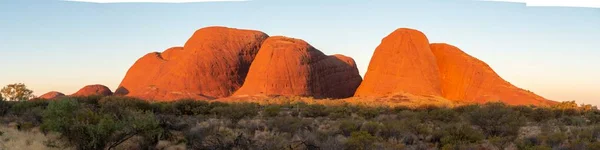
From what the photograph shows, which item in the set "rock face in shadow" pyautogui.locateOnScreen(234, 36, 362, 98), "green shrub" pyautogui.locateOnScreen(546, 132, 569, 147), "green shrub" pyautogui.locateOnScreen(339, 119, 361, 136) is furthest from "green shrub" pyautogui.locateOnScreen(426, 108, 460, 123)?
"rock face in shadow" pyautogui.locateOnScreen(234, 36, 362, 98)

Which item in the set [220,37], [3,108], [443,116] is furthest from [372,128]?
[220,37]

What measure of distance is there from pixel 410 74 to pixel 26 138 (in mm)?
42735

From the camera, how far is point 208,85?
61219mm

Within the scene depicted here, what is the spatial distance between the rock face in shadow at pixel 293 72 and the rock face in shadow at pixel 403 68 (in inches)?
203

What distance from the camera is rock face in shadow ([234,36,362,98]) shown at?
54.8m

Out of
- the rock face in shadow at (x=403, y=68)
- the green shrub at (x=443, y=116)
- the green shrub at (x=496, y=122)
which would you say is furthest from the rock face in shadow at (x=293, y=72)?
the green shrub at (x=496, y=122)

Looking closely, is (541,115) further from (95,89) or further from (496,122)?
(95,89)

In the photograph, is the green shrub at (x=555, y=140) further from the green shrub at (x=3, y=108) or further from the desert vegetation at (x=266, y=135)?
the green shrub at (x=3, y=108)

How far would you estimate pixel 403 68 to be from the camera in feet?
176

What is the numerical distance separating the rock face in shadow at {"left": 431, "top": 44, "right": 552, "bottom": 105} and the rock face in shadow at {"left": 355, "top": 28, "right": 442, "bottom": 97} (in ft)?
4.65

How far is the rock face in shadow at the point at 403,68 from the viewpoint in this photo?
51.8 metres

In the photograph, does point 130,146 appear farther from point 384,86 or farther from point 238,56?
point 238,56

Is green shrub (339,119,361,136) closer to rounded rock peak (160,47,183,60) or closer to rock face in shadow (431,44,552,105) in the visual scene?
rock face in shadow (431,44,552,105)

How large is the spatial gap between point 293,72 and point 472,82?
19250 mm
